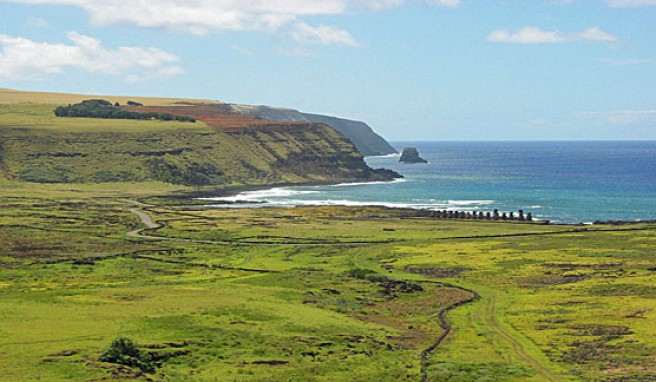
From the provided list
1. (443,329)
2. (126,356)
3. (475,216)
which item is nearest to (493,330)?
(443,329)

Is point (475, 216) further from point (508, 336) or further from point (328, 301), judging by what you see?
point (508, 336)

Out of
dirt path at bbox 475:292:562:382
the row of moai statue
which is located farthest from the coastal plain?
the row of moai statue

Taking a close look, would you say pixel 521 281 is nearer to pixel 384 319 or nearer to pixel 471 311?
pixel 471 311

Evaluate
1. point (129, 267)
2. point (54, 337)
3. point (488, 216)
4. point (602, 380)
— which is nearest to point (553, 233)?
point (488, 216)

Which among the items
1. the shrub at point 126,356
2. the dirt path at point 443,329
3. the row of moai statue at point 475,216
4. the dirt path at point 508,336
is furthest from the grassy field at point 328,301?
the row of moai statue at point 475,216

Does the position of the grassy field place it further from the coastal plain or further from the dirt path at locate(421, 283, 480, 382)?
the dirt path at locate(421, 283, 480, 382)

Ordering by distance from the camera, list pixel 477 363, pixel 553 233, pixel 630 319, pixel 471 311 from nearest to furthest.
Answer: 1. pixel 477 363
2. pixel 630 319
3. pixel 471 311
4. pixel 553 233

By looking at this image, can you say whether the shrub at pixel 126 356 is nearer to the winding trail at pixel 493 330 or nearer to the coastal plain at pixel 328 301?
the coastal plain at pixel 328 301
